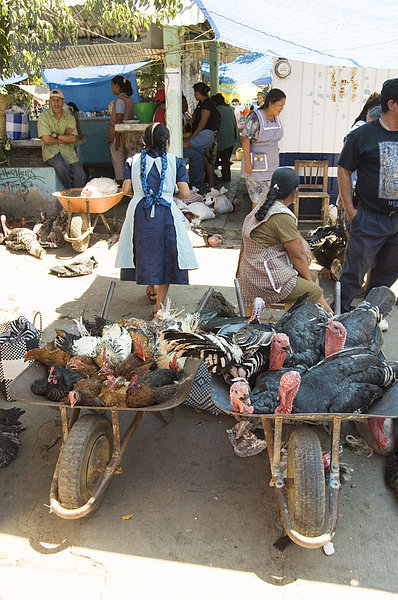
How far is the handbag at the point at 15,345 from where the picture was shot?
3582 millimetres

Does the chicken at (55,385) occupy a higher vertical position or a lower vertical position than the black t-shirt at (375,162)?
lower

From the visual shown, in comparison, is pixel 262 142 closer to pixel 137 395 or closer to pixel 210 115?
pixel 210 115

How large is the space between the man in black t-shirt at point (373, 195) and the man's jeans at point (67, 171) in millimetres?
5461

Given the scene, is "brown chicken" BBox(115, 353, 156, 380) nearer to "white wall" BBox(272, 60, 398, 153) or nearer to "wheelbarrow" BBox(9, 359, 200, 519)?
"wheelbarrow" BBox(9, 359, 200, 519)

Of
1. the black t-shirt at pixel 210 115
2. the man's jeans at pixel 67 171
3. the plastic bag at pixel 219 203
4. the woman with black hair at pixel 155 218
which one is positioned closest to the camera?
A: the woman with black hair at pixel 155 218

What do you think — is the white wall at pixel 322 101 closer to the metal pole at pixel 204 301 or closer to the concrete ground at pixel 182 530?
the metal pole at pixel 204 301

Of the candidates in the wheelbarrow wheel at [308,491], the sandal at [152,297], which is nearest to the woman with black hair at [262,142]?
the sandal at [152,297]

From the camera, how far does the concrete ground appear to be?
2.34 m

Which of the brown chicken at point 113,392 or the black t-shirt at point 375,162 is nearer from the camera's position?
the brown chicken at point 113,392

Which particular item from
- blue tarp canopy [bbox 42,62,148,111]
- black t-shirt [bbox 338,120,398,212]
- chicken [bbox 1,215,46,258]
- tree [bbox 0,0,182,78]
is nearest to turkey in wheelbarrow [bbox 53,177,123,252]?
chicken [bbox 1,215,46,258]

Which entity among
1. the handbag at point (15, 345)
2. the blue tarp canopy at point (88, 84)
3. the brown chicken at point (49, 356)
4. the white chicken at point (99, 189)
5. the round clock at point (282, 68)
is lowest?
the handbag at point (15, 345)

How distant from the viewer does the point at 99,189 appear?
734 cm

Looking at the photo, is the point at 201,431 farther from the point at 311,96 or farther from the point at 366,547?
the point at 311,96

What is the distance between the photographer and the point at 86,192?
7230 mm
